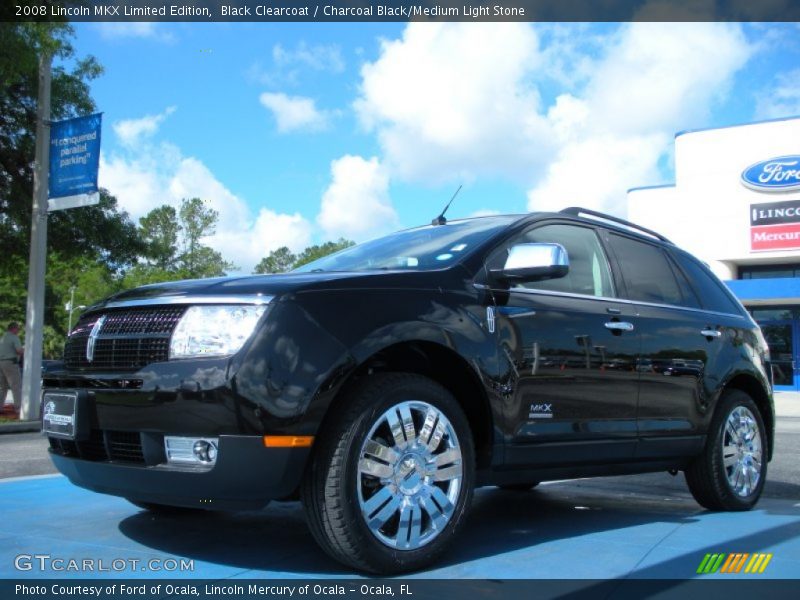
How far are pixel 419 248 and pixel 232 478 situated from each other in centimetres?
175

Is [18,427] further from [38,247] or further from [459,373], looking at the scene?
A: [459,373]

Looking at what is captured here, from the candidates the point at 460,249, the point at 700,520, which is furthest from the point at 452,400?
the point at 700,520

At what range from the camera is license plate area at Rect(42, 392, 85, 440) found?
11.2 ft

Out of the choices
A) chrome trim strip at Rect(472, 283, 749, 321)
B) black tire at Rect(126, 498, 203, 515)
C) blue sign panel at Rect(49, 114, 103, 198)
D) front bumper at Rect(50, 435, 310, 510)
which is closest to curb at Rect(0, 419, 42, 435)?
blue sign panel at Rect(49, 114, 103, 198)

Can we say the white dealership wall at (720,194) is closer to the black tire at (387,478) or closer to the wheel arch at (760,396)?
the wheel arch at (760,396)

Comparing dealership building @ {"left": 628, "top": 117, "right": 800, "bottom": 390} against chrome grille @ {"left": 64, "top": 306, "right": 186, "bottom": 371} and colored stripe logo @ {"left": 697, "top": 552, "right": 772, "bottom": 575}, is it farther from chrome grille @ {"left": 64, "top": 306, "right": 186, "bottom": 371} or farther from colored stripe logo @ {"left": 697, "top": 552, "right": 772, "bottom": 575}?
chrome grille @ {"left": 64, "top": 306, "right": 186, "bottom": 371}

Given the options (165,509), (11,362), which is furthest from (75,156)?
(165,509)

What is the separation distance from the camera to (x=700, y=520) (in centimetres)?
474

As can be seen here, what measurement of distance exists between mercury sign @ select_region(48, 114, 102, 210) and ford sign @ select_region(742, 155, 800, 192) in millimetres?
23085

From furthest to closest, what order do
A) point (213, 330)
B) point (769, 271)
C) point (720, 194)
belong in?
point (769, 271) < point (720, 194) < point (213, 330)

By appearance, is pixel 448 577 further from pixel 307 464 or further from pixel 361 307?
pixel 361 307

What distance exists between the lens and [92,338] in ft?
11.9

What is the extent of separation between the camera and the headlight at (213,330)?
10.4 feet

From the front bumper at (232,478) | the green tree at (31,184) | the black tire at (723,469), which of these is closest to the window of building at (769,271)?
the green tree at (31,184)
